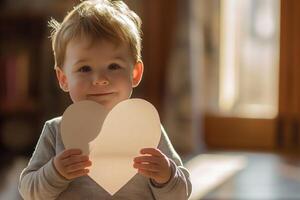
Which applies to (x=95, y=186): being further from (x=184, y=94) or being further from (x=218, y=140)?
(x=218, y=140)

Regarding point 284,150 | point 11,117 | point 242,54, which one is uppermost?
point 242,54

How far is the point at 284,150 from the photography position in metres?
3.15

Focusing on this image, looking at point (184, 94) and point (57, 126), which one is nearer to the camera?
point (57, 126)

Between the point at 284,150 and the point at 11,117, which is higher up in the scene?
the point at 11,117

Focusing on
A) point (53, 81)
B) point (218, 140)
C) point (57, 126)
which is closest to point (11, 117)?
point (53, 81)

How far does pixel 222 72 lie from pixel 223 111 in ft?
0.69

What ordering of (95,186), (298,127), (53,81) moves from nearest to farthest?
1. (95,186)
2. (53,81)
3. (298,127)

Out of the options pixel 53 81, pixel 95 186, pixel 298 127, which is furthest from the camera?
pixel 298 127

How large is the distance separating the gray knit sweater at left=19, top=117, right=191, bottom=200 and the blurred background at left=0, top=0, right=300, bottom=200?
1.70 m

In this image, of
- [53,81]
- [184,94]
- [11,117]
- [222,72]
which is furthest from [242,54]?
[11,117]

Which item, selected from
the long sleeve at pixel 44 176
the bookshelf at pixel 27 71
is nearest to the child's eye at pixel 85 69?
the long sleeve at pixel 44 176

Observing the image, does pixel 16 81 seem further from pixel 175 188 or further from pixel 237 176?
pixel 175 188

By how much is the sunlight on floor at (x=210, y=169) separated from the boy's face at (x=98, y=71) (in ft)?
4.29

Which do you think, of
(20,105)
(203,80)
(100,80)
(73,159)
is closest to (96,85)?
(100,80)
